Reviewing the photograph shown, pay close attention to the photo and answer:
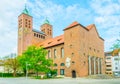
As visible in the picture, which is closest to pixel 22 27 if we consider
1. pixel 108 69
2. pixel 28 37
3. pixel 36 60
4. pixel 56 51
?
pixel 28 37

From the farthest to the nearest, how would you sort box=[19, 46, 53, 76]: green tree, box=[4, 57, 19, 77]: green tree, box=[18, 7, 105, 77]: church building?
box=[4, 57, 19, 77]: green tree → box=[18, 7, 105, 77]: church building → box=[19, 46, 53, 76]: green tree

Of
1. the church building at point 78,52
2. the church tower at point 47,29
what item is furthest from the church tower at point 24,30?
the church tower at point 47,29

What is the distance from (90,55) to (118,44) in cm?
3306

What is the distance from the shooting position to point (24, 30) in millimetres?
76938

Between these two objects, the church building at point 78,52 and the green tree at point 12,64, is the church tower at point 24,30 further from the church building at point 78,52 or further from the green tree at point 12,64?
the green tree at point 12,64

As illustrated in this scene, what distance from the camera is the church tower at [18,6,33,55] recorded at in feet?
247

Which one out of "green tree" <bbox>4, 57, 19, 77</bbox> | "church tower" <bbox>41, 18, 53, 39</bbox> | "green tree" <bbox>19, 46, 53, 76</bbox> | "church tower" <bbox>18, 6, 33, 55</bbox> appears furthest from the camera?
"church tower" <bbox>41, 18, 53, 39</bbox>

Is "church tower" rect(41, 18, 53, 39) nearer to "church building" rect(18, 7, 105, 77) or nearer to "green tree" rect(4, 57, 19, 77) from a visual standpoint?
"church building" rect(18, 7, 105, 77)

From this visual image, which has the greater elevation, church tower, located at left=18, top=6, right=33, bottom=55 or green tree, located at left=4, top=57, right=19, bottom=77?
church tower, located at left=18, top=6, right=33, bottom=55

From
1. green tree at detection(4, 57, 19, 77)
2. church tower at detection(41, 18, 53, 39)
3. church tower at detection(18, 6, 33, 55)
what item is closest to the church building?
green tree at detection(4, 57, 19, 77)

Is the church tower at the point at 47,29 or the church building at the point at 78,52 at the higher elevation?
the church tower at the point at 47,29

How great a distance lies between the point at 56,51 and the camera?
60688 millimetres

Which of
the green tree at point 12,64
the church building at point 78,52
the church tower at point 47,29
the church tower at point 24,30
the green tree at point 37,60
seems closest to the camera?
the green tree at point 37,60

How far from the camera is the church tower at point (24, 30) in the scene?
247 ft
